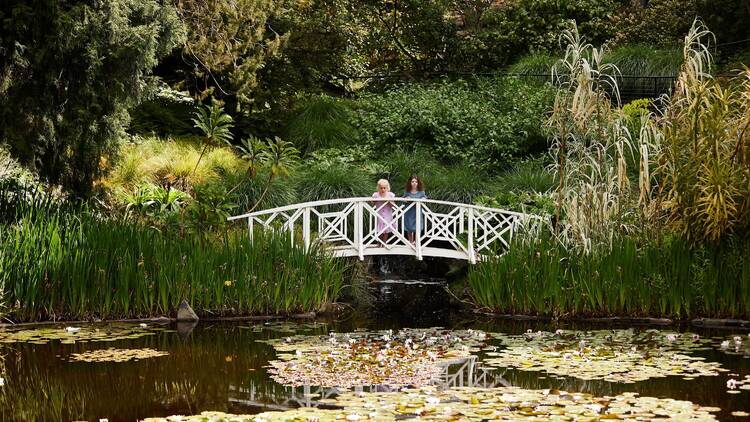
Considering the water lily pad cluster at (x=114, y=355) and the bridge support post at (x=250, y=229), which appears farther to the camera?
the bridge support post at (x=250, y=229)

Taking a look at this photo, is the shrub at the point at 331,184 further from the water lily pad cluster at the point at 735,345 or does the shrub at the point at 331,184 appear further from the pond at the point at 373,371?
the water lily pad cluster at the point at 735,345

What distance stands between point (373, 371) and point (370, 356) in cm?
69

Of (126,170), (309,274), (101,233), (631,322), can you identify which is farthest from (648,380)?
(126,170)

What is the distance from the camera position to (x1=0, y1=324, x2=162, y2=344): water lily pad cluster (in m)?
9.80

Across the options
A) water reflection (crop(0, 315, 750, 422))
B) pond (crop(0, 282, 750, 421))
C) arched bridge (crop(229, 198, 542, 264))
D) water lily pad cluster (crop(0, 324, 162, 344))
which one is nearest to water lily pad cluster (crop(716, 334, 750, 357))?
pond (crop(0, 282, 750, 421))

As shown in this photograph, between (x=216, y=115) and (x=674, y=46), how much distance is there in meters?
11.9

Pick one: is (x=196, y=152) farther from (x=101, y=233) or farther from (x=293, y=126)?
(x=101, y=233)

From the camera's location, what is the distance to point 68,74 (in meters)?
11.4

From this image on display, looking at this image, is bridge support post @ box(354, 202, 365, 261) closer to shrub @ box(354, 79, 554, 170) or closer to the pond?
the pond

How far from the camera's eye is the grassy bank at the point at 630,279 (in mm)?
11141

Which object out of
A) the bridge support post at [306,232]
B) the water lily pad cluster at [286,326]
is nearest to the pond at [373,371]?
the water lily pad cluster at [286,326]

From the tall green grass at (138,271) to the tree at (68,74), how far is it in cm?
70

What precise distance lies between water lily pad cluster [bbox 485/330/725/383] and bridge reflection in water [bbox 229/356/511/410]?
40 centimetres

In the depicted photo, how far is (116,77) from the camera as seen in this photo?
11.6m
